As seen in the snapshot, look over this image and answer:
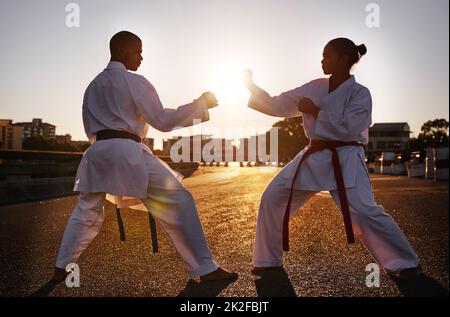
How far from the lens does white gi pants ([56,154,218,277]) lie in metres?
4.11

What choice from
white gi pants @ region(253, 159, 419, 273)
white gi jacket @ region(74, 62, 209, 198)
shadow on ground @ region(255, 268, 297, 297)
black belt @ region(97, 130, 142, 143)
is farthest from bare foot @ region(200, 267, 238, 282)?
black belt @ region(97, 130, 142, 143)

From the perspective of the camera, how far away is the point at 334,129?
422 centimetres

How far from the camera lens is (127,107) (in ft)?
13.7

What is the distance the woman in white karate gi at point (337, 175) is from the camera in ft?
13.5

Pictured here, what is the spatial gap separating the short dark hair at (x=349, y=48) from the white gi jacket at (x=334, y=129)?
0.18m

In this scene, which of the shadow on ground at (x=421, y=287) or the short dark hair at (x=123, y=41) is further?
the short dark hair at (x=123, y=41)

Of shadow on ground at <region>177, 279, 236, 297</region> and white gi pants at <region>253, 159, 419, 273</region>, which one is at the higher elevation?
white gi pants at <region>253, 159, 419, 273</region>

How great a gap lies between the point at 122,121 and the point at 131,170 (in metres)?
0.43

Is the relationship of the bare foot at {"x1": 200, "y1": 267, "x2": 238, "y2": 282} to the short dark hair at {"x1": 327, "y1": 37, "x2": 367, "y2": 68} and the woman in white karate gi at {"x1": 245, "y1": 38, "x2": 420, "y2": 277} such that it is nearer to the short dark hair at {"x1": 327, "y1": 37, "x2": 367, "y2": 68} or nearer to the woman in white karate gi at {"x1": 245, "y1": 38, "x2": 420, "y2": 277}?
the woman in white karate gi at {"x1": 245, "y1": 38, "x2": 420, "y2": 277}

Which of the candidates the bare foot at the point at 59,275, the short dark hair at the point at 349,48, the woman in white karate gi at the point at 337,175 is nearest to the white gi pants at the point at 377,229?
the woman in white karate gi at the point at 337,175

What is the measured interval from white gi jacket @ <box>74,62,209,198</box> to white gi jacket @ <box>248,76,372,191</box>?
37.7 inches

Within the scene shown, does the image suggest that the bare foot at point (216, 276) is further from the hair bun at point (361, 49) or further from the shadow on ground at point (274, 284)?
the hair bun at point (361, 49)
